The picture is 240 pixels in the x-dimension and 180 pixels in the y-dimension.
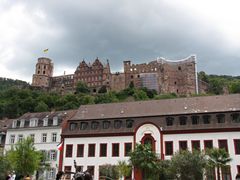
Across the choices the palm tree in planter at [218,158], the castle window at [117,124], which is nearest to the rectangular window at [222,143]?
the palm tree in planter at [218,158]

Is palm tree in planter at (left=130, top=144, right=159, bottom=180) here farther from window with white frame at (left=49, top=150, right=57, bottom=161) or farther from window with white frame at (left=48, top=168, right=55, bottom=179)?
window with white frame at (left=49, top=150, right=57, bottom=161)

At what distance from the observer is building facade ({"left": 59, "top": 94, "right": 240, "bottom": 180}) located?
4288 centimetres

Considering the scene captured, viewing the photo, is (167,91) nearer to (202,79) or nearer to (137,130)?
(202,79)

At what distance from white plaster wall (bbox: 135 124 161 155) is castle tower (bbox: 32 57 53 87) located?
13982 cm

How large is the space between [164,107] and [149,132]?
513 cm

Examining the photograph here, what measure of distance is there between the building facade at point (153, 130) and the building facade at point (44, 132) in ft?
9.23

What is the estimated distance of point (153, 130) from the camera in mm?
46469

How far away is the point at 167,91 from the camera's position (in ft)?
449

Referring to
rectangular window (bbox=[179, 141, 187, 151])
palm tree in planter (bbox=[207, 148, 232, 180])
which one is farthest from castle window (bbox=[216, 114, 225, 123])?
palm tree in planter (bbox=[207, 148, 232, 180])

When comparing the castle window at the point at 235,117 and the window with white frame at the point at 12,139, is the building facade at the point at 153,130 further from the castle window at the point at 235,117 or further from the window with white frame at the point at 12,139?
the window with white frame at the point at 12,139

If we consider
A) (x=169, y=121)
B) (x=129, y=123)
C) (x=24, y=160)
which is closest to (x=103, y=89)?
(x=129, y=123)

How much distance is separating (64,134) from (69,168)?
18.1 ft

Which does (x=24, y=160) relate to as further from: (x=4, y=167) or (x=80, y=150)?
(x=80, y=150)

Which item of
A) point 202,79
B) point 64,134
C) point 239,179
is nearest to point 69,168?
point 64,134
